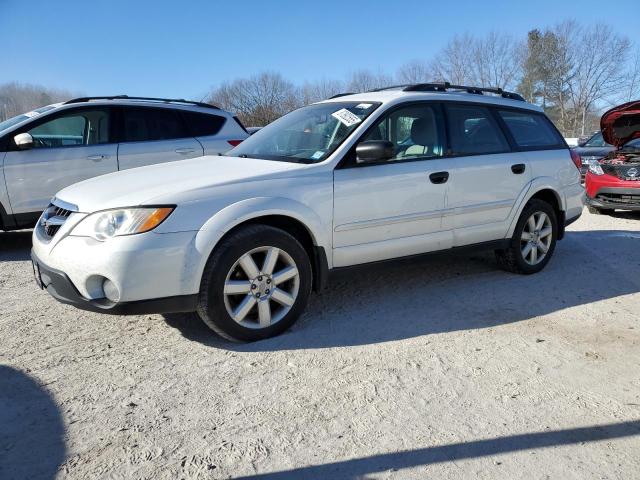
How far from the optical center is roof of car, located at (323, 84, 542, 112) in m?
4.39

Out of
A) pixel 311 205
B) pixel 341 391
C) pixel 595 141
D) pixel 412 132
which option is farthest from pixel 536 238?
pixel 595 141

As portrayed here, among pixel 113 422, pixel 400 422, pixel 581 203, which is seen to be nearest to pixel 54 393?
pixel 113 422

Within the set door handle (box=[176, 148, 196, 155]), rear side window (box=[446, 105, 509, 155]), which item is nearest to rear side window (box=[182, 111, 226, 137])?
door handle (box=[176, 148, 196, 155])

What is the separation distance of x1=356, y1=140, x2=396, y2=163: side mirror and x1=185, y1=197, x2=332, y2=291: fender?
21.7 inches

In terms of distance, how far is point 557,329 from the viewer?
3873 mm

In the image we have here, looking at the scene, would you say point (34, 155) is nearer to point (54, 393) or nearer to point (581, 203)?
point (54, 393)

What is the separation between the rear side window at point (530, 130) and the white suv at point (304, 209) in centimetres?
2

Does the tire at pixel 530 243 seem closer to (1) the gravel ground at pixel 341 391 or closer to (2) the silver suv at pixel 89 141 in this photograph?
(1) the gravel ground at pixel 341 391

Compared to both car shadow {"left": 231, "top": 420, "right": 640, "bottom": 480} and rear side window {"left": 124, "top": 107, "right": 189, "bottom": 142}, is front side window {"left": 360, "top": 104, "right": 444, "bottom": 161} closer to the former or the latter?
car shadow {"left": 231, "top": 420, "right": 640, "bottom": 480}

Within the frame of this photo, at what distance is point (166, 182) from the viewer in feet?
11.6

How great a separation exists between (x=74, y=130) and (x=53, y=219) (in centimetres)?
324

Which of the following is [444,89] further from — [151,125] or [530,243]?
[151,125]

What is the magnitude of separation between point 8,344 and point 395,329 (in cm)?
260

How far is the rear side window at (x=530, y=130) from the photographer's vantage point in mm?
5109
